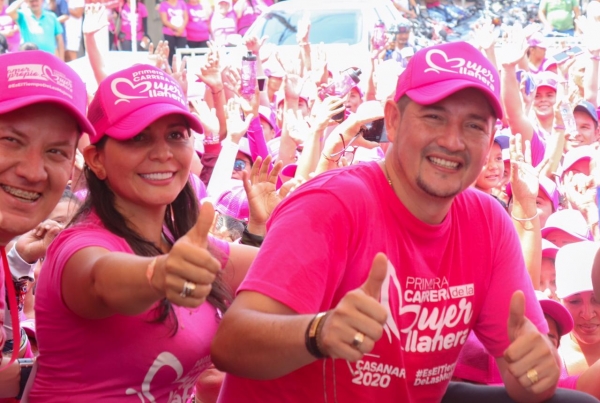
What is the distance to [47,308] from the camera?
2525 mm

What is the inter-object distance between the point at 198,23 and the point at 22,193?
40.3ft

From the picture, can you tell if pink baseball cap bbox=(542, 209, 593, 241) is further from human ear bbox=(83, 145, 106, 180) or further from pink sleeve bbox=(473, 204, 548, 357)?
human ear bbox=(83, 145, 106, 180)

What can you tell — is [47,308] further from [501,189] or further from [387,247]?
[501,189]

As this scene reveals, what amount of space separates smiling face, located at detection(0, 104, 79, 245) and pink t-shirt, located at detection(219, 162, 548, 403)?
61cm

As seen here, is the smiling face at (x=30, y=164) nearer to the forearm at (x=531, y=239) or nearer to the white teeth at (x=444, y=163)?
the white teeth at (x=444, y=163)

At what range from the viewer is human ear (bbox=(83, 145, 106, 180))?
9.07 ft

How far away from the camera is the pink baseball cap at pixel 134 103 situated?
266cm

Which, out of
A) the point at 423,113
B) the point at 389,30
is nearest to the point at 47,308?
the point at 423,113

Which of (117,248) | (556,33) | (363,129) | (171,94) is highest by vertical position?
(171,94)

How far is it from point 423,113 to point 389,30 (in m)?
9.42

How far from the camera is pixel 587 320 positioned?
404 cm

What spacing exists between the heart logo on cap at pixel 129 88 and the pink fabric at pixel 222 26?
11395 mm

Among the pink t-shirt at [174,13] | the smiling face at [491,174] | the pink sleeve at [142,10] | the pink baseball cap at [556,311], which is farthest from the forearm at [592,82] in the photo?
the pink sleeve at [142,10]

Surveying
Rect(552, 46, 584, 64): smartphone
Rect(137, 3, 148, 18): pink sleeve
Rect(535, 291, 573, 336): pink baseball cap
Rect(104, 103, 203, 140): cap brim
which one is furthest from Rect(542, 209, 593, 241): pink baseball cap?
Rect(137, 3, 148, 18): pink sleeve
